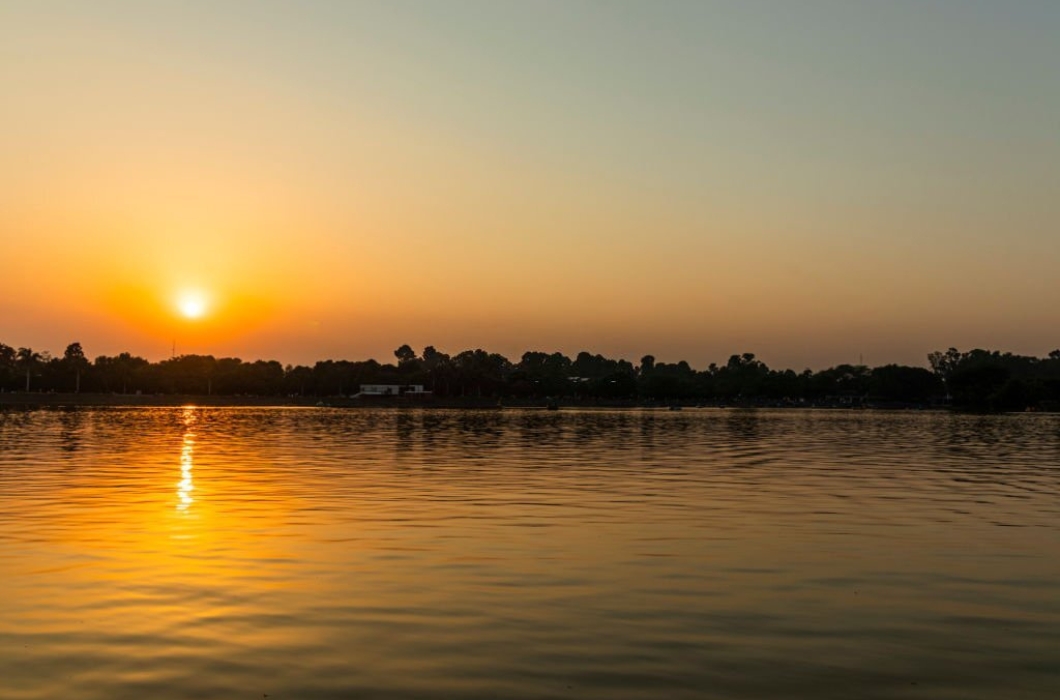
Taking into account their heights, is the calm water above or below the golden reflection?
below

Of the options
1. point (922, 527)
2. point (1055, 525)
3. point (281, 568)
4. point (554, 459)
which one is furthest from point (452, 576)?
point (554, 459)

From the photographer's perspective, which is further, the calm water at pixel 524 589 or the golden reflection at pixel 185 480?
the golden reflection at pixel 185 480

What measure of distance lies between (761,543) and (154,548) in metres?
16.5

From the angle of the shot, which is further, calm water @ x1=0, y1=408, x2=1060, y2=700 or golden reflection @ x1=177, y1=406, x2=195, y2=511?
golden reflection @ x1=177, y1=406, x2=195, y2=511

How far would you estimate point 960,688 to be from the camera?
46.2 ft

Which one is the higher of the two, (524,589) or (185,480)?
(185,480)

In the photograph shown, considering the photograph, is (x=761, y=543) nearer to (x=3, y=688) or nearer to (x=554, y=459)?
(x=3, y=688)

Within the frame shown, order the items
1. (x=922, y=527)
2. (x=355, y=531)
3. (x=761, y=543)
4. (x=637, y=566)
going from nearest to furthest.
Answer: (x=637, y=566) < (x=761, y=543) < (x=355, y=531) < (x=922, y=527)

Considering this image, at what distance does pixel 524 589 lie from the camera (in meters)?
21.2

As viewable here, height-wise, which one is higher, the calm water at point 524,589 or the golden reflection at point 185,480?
the golden reflection at point 185,480

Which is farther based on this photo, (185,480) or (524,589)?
(185,480)

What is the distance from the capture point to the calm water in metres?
14.5

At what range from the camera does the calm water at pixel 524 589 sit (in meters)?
14.5

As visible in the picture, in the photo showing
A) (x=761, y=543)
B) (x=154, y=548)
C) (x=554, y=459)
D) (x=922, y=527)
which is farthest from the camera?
(x=554, y=459)
